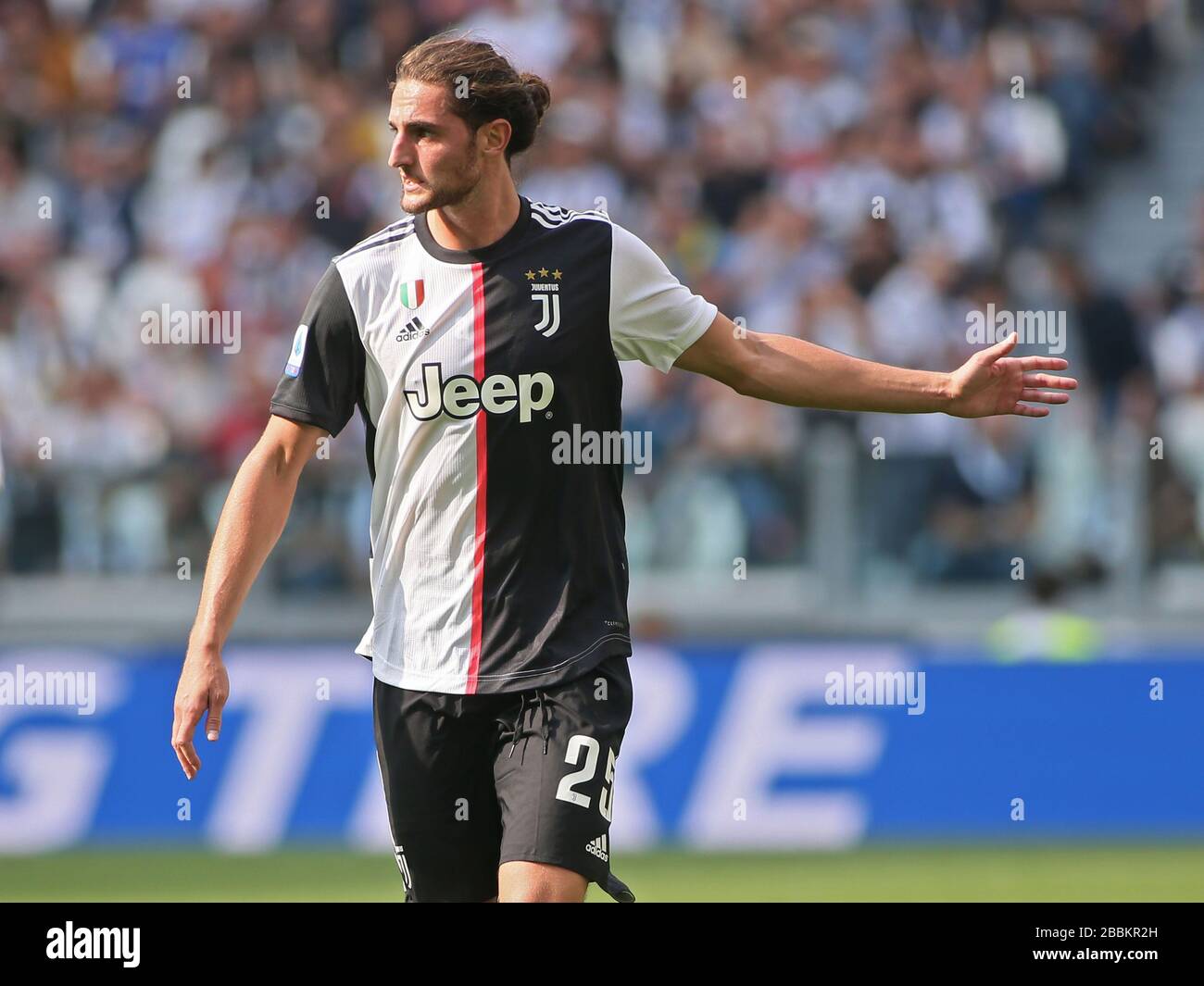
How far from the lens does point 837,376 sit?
5.29m

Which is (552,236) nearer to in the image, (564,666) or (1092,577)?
(564,666)

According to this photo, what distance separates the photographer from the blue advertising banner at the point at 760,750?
380 inches

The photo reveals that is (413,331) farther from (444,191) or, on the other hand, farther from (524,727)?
(524,727)

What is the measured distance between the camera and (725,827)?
9.85 metres

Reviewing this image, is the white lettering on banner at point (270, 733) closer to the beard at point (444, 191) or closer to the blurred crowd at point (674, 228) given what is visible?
the blurred crowd at point (674, 228)

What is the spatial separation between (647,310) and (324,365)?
89 centimetres

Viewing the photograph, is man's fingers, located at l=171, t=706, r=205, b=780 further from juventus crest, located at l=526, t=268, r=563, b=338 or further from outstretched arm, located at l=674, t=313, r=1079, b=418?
outstretched arm, located at l=674, t=313, r=1079, b=418

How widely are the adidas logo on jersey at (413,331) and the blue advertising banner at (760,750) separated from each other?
491 cm

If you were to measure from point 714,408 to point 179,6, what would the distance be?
565 cm

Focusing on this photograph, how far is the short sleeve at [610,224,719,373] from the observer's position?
17.1 ft

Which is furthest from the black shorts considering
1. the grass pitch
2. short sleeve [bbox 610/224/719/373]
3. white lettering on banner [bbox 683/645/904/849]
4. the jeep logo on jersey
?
white lettering on banner [bbox 683/645/904/849]

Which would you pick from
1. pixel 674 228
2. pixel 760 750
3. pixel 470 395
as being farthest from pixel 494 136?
pixel 674 228

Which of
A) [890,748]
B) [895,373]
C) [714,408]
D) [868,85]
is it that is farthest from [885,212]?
[895,373]

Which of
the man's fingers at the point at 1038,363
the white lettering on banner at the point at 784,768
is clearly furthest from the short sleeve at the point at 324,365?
the white lettering on banner at the point at 784,768
